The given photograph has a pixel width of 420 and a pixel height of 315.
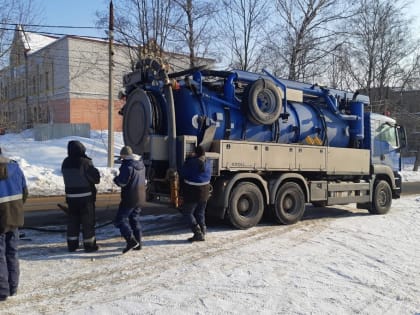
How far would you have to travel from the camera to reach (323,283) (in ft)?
18.2

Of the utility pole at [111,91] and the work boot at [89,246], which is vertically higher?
the utility pole at [111,91]

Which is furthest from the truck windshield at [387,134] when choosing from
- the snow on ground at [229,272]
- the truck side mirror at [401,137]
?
the snow on ground at [229,272]

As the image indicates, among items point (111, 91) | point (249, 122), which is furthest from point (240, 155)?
point (111, 91)

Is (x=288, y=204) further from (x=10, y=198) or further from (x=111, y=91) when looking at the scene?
(x=111, y=91)

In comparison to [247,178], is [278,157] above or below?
above

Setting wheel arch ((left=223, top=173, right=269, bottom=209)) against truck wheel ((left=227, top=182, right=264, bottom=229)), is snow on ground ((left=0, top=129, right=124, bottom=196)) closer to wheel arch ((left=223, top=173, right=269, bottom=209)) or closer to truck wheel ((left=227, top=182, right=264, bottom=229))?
wheel arch ((left=223, top=173, right=269, bottom=209))

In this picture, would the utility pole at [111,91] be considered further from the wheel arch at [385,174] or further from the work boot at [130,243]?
the work boot at [130,243]

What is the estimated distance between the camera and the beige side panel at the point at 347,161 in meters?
10.3

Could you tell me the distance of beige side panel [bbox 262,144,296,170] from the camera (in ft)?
29.3

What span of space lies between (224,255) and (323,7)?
25184 mm

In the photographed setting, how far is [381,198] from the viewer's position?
38.2 ft

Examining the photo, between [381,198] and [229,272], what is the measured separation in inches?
284

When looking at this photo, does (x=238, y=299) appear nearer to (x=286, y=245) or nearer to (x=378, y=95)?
(x=286, y=245)

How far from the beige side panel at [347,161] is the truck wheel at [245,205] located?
2339mm
